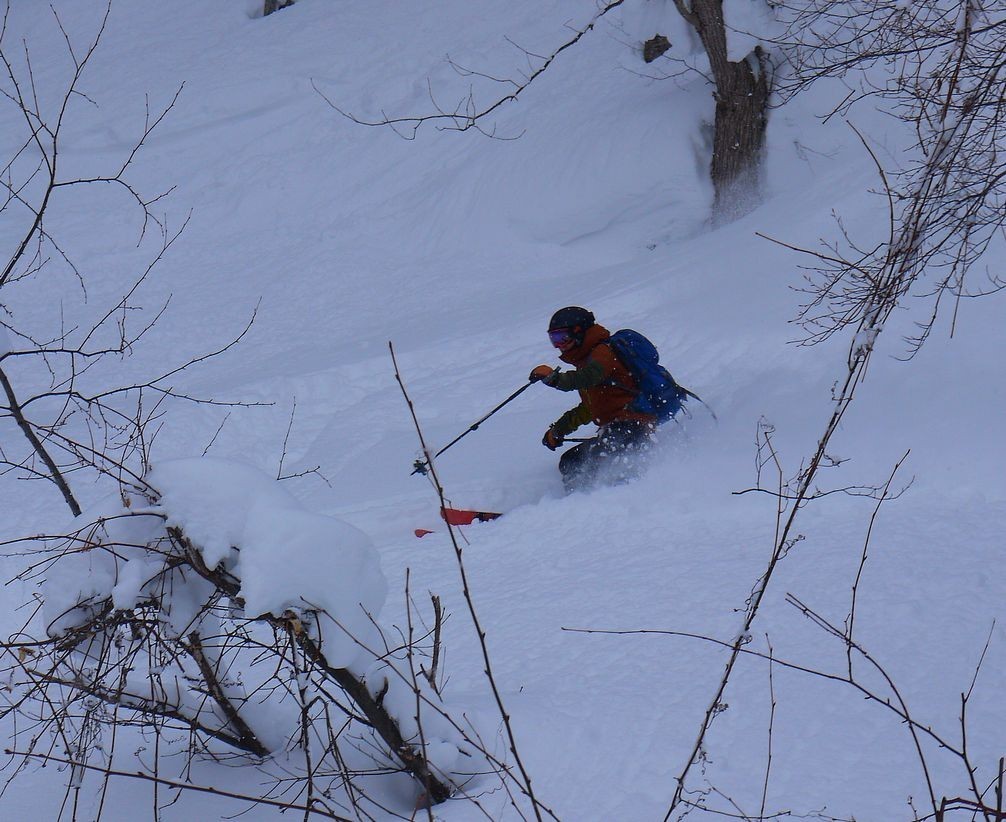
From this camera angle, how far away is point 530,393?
938cm

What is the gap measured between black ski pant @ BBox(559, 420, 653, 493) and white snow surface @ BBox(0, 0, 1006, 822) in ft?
0.65

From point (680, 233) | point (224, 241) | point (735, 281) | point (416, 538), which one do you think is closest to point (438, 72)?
point (224, 241)

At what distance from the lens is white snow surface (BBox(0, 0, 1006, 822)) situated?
2969 mm

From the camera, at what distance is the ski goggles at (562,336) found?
6.79 m

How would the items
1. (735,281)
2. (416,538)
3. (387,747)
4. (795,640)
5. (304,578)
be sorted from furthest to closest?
(735,281), (416,538), (795,640), (387,747), (304,578)

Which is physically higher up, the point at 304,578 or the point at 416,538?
the point at 304,578

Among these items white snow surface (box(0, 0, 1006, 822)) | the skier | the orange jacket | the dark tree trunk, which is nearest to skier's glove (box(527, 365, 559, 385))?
the skier

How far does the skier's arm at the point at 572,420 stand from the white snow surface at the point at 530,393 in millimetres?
480

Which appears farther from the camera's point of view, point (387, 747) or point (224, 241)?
point (224, 241)

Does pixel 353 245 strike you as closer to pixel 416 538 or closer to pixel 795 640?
pixel 416 538

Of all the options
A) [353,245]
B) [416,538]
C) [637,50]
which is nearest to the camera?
[416,538]

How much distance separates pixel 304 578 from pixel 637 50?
48.1ft

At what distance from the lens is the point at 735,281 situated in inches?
391

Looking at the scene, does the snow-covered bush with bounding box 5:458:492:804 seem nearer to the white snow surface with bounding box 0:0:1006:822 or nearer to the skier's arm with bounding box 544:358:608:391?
the white snow surface with bounding box 0:0:1006:822
